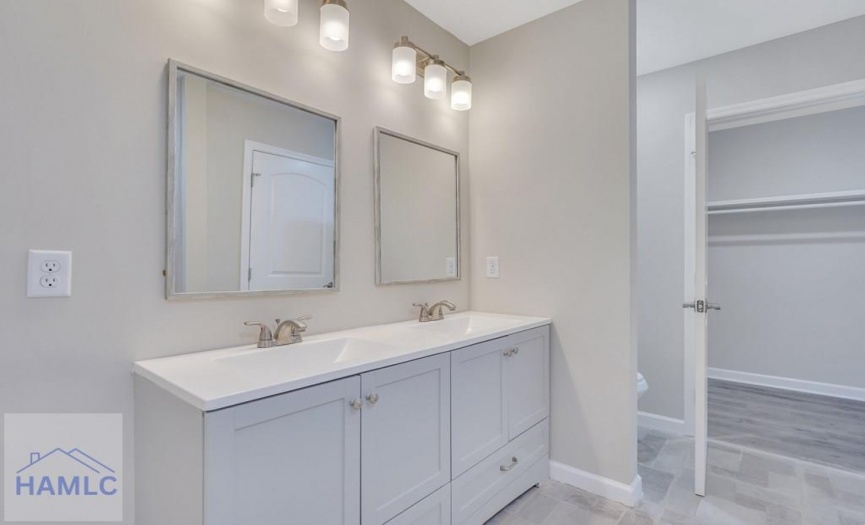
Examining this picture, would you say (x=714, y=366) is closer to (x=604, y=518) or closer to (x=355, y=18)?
(x=604, y=518)

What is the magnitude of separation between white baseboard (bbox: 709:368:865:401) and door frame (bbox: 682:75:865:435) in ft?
5.46

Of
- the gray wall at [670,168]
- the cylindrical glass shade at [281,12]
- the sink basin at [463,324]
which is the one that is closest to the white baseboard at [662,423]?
the gray wall at [670,168]

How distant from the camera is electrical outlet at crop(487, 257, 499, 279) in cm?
236

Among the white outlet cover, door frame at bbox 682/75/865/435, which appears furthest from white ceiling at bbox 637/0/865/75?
the white outlet cover

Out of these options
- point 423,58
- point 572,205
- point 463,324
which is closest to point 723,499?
point 463,324

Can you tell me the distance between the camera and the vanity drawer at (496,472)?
1.54 meters

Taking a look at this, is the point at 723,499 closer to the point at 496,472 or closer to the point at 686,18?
the point at 496,472

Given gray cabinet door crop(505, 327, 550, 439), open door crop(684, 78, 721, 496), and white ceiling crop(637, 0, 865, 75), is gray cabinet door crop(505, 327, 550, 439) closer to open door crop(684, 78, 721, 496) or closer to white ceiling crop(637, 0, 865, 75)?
open door crop(684, 78, 721, 496)

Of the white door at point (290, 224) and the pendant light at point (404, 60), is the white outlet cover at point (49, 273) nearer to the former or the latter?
the white door at point (290, 224)

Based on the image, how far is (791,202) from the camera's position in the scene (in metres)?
3.44

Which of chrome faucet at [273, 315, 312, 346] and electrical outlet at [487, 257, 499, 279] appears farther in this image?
electrical outlet at [487, 257, 499, 279]

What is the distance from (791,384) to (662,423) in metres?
1.81

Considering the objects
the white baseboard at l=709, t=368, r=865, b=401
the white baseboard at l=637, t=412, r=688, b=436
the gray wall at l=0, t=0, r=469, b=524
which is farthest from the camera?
the white baseboard at l=709, t=368, r=865, b=401

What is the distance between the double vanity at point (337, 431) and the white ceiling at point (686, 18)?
65.5 inches
